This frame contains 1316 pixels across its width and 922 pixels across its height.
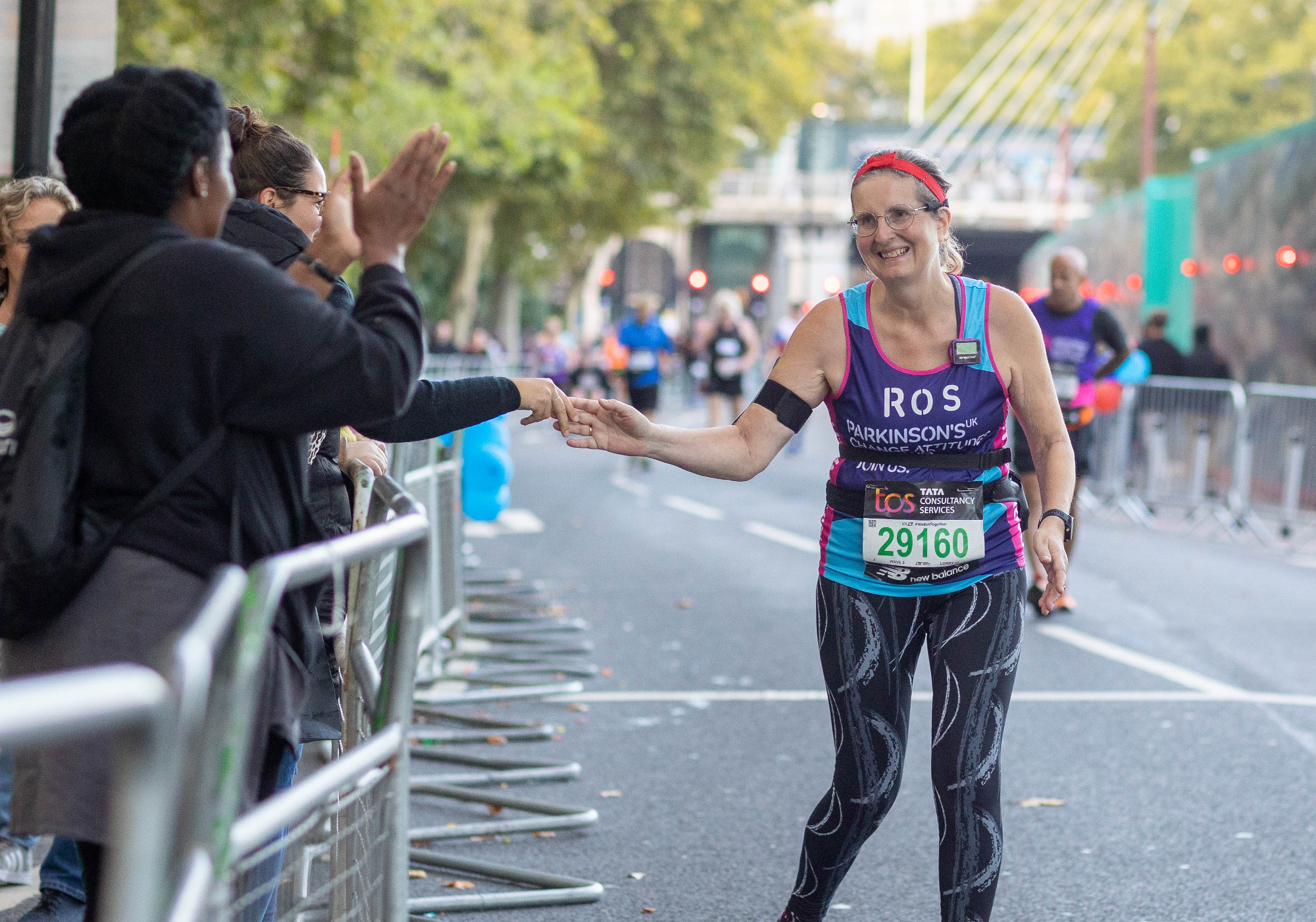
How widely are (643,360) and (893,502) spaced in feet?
56.8

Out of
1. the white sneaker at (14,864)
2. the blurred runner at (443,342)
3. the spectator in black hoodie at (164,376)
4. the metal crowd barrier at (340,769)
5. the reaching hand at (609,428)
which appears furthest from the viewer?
the blurred runner at (443,342)

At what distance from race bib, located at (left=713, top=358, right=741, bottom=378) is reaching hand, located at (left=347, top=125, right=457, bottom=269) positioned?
19099 mm

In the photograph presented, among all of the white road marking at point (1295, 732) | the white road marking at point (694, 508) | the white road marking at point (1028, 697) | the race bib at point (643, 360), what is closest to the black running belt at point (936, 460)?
the white road marking at point (1295, 732)

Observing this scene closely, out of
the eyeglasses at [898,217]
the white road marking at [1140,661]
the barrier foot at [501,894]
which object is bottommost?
the barrier foot at [501,894]

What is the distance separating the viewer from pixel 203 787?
1966 millimetres

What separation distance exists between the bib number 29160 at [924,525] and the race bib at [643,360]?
17237 millimetres

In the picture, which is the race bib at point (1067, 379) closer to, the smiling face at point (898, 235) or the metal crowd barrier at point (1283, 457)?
the metal crowd barrier at point (1283, 457)

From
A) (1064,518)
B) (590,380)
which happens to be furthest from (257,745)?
(590,380)

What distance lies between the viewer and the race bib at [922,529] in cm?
379

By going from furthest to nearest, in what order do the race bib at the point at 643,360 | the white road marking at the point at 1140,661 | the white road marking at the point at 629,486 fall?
the race bib at the point at 643,360 → the white road marking at the point at 629,486 → the white road marking at the point at 1140,661

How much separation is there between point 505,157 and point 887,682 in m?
28.8

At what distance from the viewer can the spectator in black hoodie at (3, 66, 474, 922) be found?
2414 millimetres

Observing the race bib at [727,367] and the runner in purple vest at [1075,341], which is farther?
the race bib at [727,367]

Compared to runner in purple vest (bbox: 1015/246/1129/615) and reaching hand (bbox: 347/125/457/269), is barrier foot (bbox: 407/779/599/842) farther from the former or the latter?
runner in purple vest (bbox: 1015/246/1129/615)
